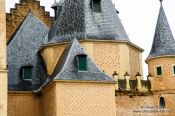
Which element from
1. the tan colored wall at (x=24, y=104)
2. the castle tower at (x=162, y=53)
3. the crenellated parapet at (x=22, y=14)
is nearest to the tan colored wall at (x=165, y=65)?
the castle tower at (x=162, y=53)

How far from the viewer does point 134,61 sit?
43.8 m

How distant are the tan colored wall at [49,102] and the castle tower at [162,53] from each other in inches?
342

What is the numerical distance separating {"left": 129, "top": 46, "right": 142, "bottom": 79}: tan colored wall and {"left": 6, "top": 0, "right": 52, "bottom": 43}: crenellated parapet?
13.4 meters

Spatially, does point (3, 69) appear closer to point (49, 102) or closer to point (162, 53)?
point (49, 102)

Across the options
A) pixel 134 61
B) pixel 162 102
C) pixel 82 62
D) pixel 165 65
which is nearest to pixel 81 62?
pixel 82 62

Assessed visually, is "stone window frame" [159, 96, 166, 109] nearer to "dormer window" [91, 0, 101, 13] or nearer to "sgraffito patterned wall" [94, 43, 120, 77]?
"sgraffito patterned wall" [94, 43, 120, 77]

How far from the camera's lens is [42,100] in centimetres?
4156

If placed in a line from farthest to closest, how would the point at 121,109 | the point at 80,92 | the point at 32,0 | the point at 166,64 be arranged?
the point at 32,0 → the point at 166,64 → the point at 121,109 → the point at 80,92

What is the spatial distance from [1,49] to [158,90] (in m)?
13.4

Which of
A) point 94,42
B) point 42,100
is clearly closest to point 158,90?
point 94,42

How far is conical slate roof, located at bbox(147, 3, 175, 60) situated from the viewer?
43.2 m

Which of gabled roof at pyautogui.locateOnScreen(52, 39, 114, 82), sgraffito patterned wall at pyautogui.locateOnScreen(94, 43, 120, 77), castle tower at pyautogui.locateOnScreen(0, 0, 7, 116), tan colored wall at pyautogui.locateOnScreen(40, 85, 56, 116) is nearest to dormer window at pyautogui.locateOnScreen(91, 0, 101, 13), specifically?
sgraffito patterned wall at pyautogui.locateOnScreen(94, 43, 120, 77)

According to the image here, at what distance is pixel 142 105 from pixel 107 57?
452 centimetres

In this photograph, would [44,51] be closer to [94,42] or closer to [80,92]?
[94,42]
